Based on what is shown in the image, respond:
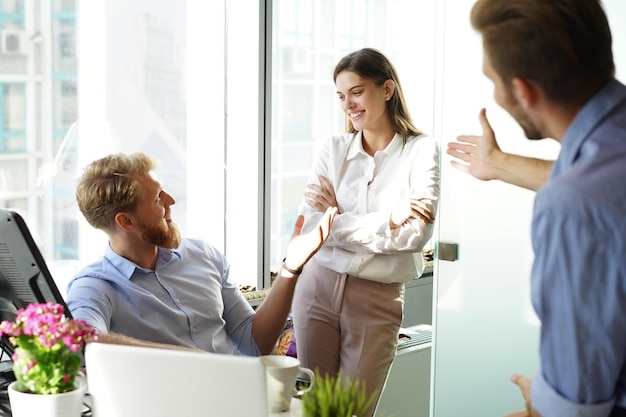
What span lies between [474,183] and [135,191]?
46.5 inches

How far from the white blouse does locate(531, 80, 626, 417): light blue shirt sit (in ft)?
5.29

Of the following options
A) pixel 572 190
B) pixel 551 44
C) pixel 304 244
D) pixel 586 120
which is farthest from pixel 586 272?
pixel 304 244

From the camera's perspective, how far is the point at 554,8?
1369 millimetres

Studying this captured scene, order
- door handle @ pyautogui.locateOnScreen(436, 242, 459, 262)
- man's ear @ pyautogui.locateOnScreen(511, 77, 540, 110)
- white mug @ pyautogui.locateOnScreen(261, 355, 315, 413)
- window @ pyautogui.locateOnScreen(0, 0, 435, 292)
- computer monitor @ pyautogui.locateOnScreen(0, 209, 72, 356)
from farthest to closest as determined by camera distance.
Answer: window @ pyautogui.locateOnScreen(0, 0, 435, 292) < door handle @ pyautogui.locateOnScreen(436, 242, 459, 262) < computer monitor @ pyautogui.locateOnScreen(0, 209, 72, 356) < white mug @ pyautogui.locateOnScreen(261, 355, 315, 413) < man's ear @ pyautogui.locateOnScreen(511, 77, 540, 110)

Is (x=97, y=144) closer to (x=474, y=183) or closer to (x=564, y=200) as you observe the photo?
(x=474, y=183)

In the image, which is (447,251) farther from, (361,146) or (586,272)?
(586,272)

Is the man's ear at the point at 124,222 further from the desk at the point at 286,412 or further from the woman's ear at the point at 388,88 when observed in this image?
the woman's ear at the point at 388,88

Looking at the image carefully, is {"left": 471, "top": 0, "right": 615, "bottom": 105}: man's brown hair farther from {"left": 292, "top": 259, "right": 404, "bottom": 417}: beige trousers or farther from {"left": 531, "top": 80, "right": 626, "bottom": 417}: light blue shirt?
{"left": 292, "top": 259, "right": 404, "bottom": 417}: beige trousers

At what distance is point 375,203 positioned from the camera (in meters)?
3.06

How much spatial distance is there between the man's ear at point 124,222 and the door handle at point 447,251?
1133mm

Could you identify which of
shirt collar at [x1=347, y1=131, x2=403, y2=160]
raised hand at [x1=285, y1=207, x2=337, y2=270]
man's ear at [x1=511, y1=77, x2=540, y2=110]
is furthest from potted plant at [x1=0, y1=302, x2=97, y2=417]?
shirt collar at [x1=347, y1=131, x2=403, y2=160]

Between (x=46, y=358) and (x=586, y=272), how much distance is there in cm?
97

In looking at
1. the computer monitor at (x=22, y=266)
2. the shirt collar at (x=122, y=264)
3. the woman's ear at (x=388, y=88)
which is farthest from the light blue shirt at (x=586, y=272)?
the woman's ear at (x=388, y=88)

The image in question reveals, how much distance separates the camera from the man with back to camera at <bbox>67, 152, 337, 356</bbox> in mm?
2398
